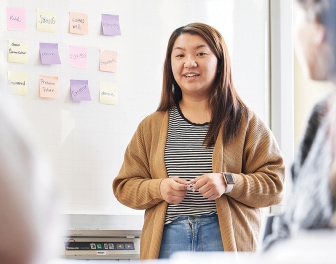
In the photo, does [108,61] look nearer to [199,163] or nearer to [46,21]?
[46,21]

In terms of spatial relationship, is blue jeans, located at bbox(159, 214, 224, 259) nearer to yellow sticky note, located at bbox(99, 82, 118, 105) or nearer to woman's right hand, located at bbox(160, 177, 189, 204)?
woman's right hand, located at bbox(160, 177, 189, 204)

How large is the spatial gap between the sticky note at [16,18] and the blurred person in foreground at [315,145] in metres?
2.01

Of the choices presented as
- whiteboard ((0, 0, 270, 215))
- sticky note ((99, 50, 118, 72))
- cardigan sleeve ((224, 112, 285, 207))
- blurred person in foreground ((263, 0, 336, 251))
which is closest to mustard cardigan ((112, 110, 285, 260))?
cardigan sleeve ((224, 112, 285, 207))

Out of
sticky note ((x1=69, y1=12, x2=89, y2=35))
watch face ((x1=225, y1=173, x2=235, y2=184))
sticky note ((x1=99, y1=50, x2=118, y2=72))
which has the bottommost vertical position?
watch face ((x1=225, y1=173, x2=235, y2=184))

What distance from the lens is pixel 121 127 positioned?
8.95ft

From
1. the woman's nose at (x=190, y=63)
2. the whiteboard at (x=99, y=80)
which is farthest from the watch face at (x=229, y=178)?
the whiteboard at (x=99, y=80)

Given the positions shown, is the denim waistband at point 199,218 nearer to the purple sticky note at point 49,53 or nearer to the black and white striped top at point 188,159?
the black and white striped top at point 188,159

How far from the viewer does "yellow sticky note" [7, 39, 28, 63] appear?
8.39ft

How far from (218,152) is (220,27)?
92cm

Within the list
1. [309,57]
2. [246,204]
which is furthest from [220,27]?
[309,57]

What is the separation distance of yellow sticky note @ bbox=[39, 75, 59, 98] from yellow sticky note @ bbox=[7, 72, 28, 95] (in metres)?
0.06

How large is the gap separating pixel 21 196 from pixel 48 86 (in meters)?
2.08

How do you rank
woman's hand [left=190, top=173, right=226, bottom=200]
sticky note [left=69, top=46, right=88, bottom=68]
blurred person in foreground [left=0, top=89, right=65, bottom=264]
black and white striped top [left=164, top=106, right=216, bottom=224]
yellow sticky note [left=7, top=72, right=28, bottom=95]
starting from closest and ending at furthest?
blurred person in foreground [left=0, top=89, right=65, bottom=264] → woman's hand [left=190, top=173, right=226, bottom=200] → black and white striped top [left=164, top=106, right=216, bottom=224] → yellow sticky note [left=7, top=72, right=28, bottom=95] → sticky note [left=69, top=46, right=88, bottom=68]

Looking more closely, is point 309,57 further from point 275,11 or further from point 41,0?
point 275,11
